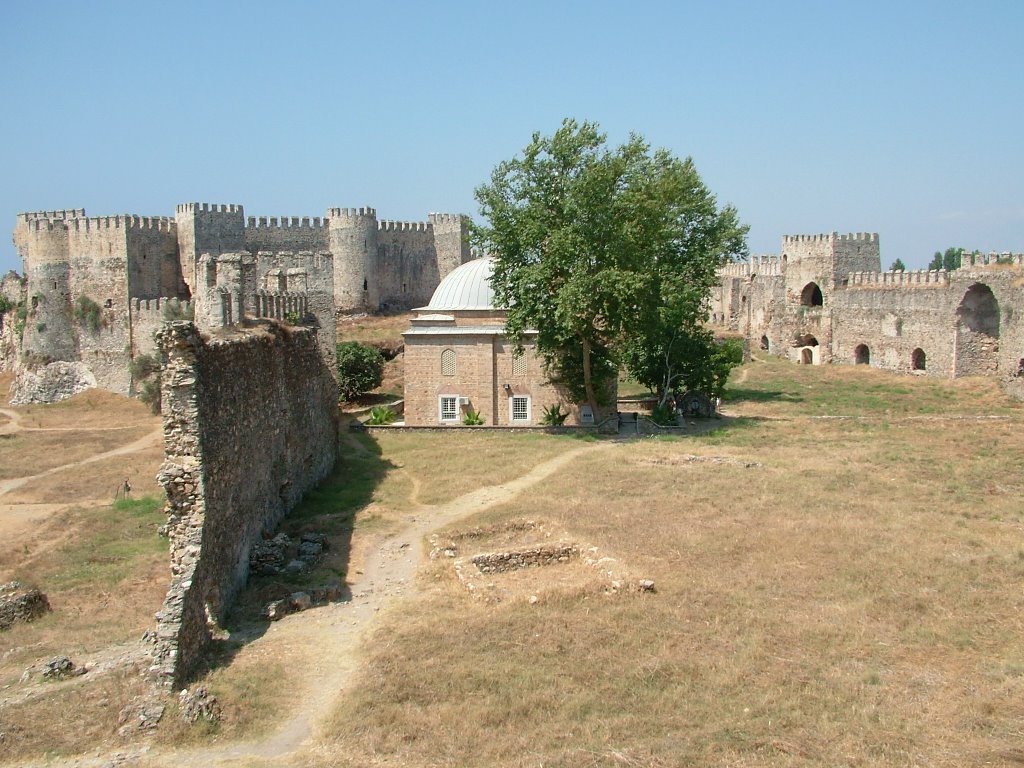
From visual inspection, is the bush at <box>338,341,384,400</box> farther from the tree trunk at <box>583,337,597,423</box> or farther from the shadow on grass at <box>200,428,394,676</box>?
the tree trunk at <box>583,337,597,423</box>

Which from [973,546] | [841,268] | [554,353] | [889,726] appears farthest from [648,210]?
[841,268]

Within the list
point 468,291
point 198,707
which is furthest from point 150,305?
point 198,707

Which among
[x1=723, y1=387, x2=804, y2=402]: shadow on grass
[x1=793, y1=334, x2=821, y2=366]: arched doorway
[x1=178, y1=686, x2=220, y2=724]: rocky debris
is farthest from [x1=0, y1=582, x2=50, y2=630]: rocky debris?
[x1=793, y1=334, x2=821, y2=366]: arched doorway

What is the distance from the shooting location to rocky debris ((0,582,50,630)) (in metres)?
13.7

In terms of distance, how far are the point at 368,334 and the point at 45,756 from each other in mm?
40441

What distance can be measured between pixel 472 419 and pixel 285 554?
15440 mm

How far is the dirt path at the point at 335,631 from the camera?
9.13 metres

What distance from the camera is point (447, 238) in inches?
2292

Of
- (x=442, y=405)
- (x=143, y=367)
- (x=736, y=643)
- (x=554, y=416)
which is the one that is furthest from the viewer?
(x=143, y=367)

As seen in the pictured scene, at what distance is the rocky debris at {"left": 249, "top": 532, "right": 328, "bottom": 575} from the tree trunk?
1436 cm

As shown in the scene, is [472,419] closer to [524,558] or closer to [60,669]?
[524,558]

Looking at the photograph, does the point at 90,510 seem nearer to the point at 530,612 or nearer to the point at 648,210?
the point at 530,612

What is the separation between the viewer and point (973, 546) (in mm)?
15281

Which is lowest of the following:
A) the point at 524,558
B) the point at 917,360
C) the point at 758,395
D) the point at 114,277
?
the point at 524,558
